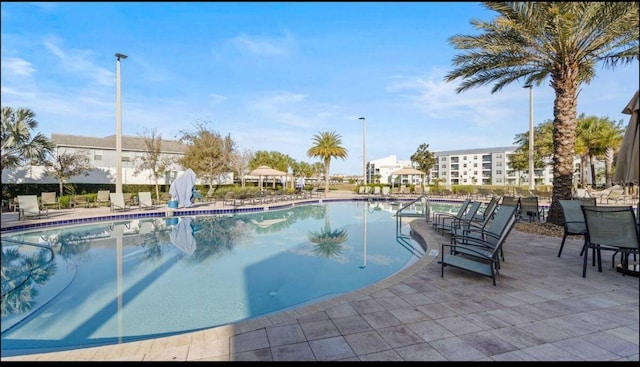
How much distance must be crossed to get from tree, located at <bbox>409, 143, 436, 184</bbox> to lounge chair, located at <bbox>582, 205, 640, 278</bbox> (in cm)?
→ 3887

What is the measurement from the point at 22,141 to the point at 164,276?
1598 centimetres

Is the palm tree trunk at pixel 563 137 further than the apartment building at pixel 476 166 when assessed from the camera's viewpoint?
No

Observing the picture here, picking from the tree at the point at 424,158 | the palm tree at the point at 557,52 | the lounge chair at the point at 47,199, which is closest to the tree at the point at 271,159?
the tree at the point at 424,158

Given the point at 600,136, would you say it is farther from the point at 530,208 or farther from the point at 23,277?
the point at 23,277

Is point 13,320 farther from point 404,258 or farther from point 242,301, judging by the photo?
point 404,258

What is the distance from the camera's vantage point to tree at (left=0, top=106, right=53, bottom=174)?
14.5 meters

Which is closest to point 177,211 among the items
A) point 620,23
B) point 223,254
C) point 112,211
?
point 112,211

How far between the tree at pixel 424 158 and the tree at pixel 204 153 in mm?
27241

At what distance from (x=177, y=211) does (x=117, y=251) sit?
6612mm

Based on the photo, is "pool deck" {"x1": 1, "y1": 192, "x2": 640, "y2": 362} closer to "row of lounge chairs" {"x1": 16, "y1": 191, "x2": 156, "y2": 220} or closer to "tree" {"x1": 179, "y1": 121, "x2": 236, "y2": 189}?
"row of lounge chairs" {"x1": 16, "y1": 191, "x2": 156, "y2": 220}

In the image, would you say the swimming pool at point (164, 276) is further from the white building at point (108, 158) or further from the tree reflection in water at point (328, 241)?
→ the white building at point (108, 158)

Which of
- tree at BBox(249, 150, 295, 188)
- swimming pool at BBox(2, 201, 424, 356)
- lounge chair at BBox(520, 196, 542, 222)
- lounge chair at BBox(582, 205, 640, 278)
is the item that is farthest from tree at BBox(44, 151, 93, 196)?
tree at BBox(249, 150, 295, 188)

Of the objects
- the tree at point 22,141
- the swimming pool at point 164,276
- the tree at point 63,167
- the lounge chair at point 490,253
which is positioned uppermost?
the tree at point 22,141

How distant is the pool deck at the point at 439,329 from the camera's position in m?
2.35
